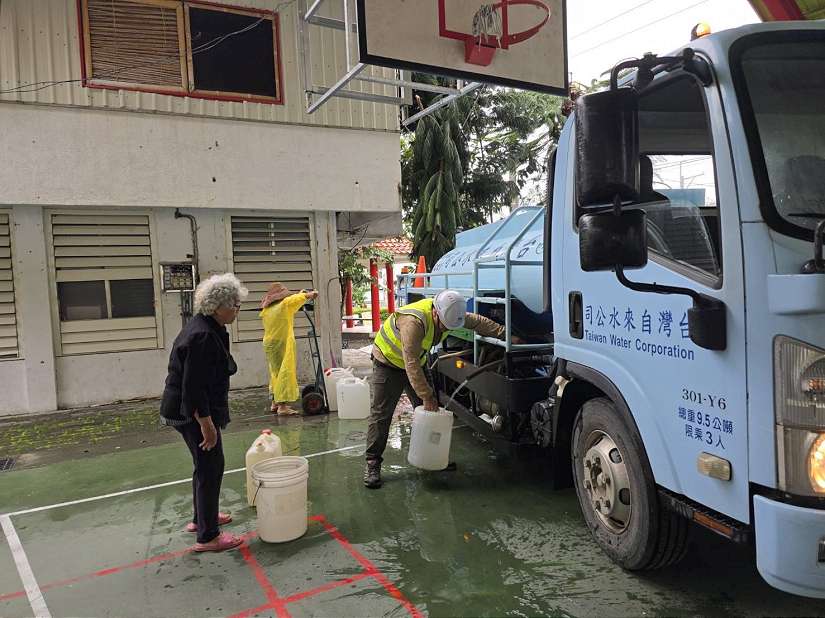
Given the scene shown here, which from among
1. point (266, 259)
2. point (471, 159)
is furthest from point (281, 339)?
point (471, 159)

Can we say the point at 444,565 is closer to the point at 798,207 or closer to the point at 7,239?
the point at 798,207

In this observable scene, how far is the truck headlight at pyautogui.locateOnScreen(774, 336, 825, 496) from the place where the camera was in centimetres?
177

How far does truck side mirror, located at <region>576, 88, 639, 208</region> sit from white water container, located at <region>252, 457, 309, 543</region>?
96.3 inches

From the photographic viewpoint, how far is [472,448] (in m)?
5.12

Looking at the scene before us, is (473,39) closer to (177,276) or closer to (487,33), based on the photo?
(487,33)

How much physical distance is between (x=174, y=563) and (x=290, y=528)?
0.67m

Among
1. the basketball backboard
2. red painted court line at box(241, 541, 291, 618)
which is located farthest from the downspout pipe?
red painted court line at box(241, 541, 291, 618)

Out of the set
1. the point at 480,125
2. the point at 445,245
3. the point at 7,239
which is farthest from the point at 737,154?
the point at 480,125

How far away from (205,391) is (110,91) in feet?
19.5

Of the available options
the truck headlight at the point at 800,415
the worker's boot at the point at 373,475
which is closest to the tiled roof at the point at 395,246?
the worker's boot at the point at 373,475

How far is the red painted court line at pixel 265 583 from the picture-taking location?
109 inches

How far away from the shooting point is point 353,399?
626cm

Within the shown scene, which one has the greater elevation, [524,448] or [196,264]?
[196,264]

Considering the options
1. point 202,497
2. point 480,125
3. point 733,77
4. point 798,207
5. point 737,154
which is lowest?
point 202,497
